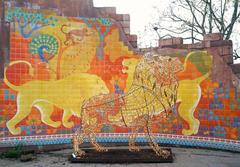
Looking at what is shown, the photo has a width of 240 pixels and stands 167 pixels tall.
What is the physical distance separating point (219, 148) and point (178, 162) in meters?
1.61

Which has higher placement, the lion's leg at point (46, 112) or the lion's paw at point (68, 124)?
the lion's leg at point (46, 112)

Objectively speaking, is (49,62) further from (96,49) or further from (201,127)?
(201,127)

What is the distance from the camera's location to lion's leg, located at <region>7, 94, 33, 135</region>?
23.4 feet

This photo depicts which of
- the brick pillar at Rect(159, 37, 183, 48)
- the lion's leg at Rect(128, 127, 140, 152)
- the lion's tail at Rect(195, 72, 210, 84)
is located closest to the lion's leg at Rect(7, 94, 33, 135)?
the lion's leg at Rect(128, 127, 140, 152)

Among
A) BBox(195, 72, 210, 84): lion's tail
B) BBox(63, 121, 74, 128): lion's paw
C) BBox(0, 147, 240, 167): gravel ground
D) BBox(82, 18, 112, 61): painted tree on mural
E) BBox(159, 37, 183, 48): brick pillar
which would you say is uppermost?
BBox(82, 18, 112, 61): painted tree on mural

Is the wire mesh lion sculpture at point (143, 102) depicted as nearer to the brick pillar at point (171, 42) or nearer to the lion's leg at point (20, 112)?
the brick pillar at point (171, 42)

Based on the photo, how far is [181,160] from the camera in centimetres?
628

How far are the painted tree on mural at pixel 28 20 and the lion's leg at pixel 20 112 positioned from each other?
1599 millimetres

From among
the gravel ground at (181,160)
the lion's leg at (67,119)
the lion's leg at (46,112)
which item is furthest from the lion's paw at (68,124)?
the gravel ground at (181,160)

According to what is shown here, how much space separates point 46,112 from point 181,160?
11.3ft

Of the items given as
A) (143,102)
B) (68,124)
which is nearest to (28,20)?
(68,124)

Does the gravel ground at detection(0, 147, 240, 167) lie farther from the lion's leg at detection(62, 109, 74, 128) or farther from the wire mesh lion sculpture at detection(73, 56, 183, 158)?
the lion's leg at detection(62, 109, 74, 128)

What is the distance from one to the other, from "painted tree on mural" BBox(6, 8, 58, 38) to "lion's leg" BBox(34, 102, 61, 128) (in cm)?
176

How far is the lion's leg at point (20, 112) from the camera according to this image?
7.12 m
